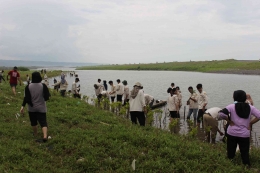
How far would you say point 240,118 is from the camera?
5.70m

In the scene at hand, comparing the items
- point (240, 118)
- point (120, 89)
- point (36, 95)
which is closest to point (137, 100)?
point (36, 95)

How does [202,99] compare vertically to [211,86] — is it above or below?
above

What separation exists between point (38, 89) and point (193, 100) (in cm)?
795

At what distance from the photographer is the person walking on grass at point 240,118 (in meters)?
5.62

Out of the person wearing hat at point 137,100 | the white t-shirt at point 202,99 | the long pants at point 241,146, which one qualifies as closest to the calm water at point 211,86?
the white t-shirt at point 202,99

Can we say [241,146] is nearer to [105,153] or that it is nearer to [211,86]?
[105,153]

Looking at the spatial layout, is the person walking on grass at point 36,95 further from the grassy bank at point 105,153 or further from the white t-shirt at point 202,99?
the white t-shirt at point 202,99

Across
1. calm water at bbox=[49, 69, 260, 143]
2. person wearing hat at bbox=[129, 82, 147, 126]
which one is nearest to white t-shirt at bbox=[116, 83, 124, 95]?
calm water at bbox=[49, 69, 260, 143]

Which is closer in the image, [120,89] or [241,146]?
[241,146]

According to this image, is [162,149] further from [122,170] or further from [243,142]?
[243,142]

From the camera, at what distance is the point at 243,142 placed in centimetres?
582

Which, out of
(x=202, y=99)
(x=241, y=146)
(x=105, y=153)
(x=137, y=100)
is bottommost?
(x=105, y=153)

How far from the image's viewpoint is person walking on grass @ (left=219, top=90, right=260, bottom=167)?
562cm

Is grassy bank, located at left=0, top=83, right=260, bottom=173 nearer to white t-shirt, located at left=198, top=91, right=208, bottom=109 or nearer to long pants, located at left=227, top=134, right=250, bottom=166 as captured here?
long pants, located at left=227, top=134, right=250, bottom=166
